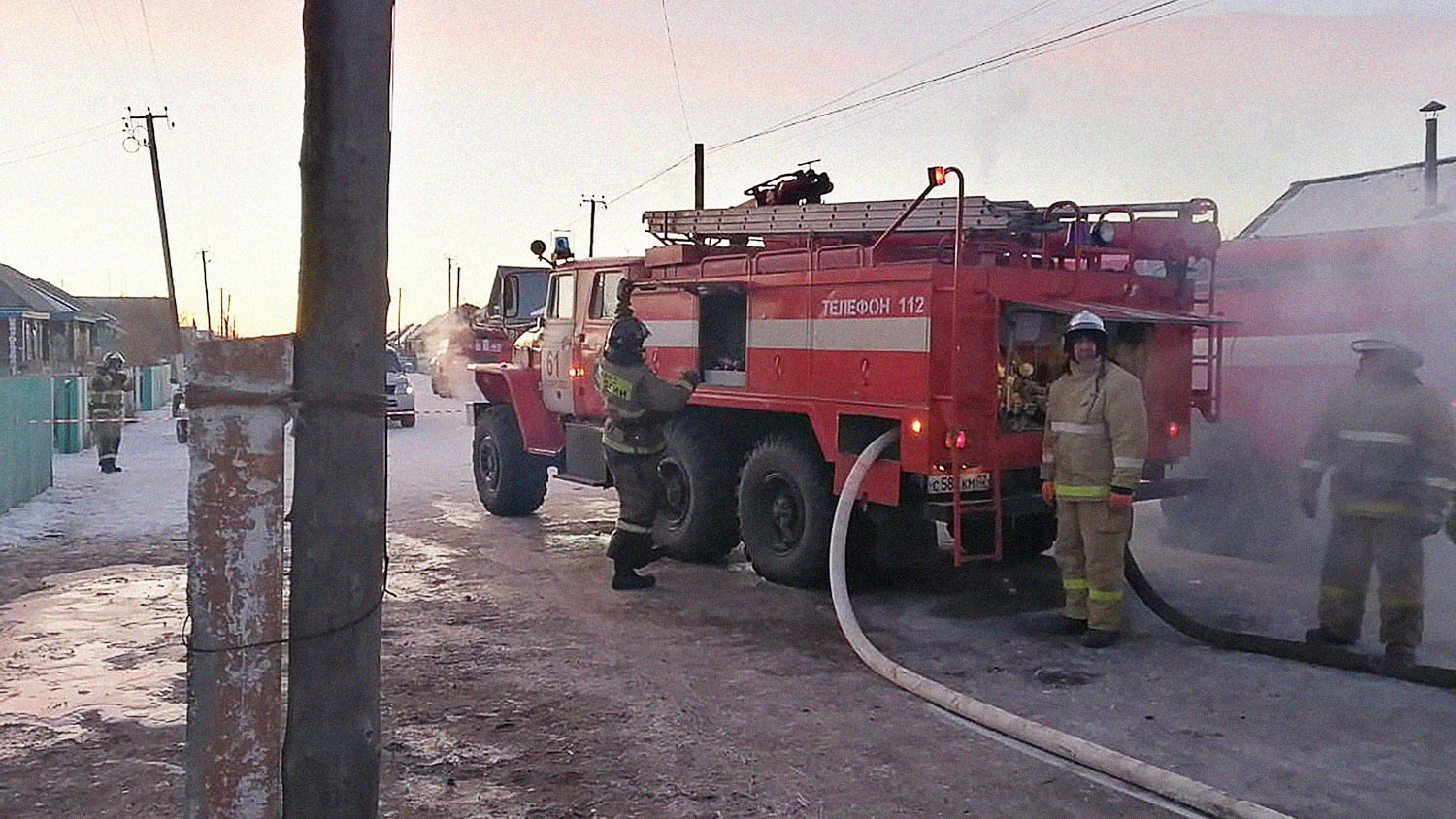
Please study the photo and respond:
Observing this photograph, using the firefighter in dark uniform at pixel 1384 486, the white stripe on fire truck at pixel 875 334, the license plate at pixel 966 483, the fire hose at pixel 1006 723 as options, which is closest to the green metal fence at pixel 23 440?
the white stripe on fire truck at pixel 875 334

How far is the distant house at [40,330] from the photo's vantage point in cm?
3650

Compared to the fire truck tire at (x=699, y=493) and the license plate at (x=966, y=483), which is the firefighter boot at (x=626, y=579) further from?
the license plate at (x=966, y=483)

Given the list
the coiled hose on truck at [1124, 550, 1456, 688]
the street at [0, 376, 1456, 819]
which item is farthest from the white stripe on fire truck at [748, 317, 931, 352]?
the coiled hose on truck at [1124, 550, 1456, 688]

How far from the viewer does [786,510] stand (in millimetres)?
8078

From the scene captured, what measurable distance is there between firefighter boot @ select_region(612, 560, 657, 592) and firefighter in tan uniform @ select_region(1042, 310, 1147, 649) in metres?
2.86

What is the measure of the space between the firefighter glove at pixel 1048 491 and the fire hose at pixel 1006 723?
89cm

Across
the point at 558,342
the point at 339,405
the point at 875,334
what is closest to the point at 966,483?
the point at 875,334

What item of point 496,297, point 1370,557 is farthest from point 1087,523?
point 496,297

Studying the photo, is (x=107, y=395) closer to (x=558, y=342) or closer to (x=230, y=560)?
(x=558, y=342)

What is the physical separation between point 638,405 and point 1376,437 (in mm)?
4294

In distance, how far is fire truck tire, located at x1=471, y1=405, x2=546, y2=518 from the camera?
37.3ft

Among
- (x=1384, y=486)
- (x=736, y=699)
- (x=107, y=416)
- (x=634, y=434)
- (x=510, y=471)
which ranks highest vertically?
(x=634, y=434)

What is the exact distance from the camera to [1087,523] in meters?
6.52

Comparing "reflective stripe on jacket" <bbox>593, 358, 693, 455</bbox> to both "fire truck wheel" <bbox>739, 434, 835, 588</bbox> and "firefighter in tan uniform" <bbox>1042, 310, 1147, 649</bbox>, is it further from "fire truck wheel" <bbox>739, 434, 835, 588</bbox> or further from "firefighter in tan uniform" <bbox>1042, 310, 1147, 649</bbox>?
"firefighter in tan uniform" <bbox>1042, 310, 1147, 649</bbox>
